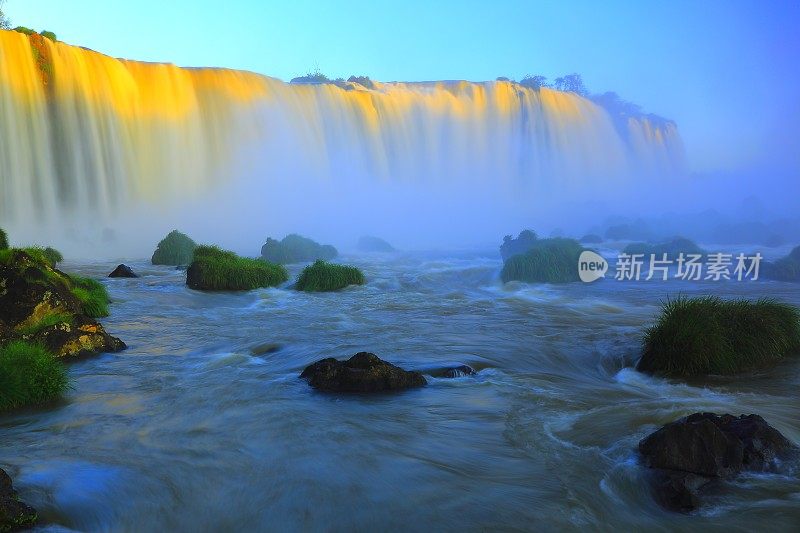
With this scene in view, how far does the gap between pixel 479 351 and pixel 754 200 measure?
270 feet

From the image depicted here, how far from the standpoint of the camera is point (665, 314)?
29.9 feet

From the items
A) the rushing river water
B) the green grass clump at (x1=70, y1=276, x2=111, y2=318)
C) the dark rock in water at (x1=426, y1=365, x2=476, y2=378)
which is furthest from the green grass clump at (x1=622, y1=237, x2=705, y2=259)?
the green grass clump at (x1=70, y1=276, x2=111, y2=318)

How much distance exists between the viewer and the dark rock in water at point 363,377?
301 inches

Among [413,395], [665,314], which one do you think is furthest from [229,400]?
[665,314]

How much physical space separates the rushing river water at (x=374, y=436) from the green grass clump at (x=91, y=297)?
3.10ft

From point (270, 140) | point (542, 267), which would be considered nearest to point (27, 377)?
point (542, 267)

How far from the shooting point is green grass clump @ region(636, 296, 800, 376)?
27.9 ft

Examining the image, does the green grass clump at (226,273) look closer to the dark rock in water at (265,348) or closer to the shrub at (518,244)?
the dark rock in water at (265,348)

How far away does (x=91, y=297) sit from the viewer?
1323 cm

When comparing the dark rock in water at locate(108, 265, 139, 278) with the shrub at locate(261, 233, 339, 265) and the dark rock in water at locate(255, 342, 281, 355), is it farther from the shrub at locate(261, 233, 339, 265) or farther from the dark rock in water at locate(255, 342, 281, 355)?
the dark rock in water at locate(255, 342, 281, 355)

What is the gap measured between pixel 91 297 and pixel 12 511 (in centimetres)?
1004

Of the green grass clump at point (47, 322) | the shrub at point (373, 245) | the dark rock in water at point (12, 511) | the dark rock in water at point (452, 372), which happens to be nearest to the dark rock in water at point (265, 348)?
the green grass clump at point (47, 322)

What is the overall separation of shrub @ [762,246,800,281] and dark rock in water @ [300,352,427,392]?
18276 millimetres

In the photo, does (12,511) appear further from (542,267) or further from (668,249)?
(668,249)
